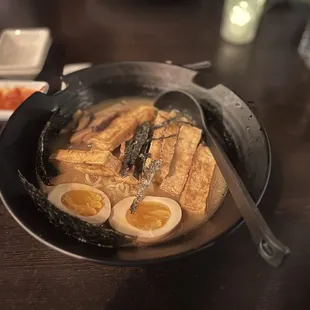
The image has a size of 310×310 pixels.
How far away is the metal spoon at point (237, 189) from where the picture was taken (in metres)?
0.73

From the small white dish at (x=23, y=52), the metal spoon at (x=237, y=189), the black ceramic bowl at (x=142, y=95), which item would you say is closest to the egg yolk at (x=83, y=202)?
the black ceramic bowl at (x=142, y=95)

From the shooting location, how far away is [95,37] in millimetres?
1897

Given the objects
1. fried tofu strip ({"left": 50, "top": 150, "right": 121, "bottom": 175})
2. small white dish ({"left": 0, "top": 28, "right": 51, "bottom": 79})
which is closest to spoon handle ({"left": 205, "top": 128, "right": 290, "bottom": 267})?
fried tofu strip ({"left": 50, "top": 150, "right": 121, "bottom": 175})

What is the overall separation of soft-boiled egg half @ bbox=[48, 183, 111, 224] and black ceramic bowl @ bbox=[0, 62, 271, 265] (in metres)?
0.09

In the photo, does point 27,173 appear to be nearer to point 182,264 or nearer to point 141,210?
point 141,210

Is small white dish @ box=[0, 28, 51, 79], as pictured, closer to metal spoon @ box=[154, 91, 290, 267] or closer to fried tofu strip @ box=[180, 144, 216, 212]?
metal spoon @ box=[154, 91, 290, 267]

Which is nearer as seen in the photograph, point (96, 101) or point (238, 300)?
point (238, 300)

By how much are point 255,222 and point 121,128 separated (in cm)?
63

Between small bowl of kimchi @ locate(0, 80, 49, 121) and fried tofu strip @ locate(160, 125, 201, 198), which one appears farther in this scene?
small bowl of kimchi @ locate(0, 80, 49, 121)

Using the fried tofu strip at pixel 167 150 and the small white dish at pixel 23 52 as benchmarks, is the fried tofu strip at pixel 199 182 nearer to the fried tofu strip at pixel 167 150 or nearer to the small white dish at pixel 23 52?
the fried tofu strip at pixel 167 150

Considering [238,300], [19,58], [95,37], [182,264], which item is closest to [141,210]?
[182,264]

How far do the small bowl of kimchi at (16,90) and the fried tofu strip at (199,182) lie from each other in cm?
64

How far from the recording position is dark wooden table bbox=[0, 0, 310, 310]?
944mm

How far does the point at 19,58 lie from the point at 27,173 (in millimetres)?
784
